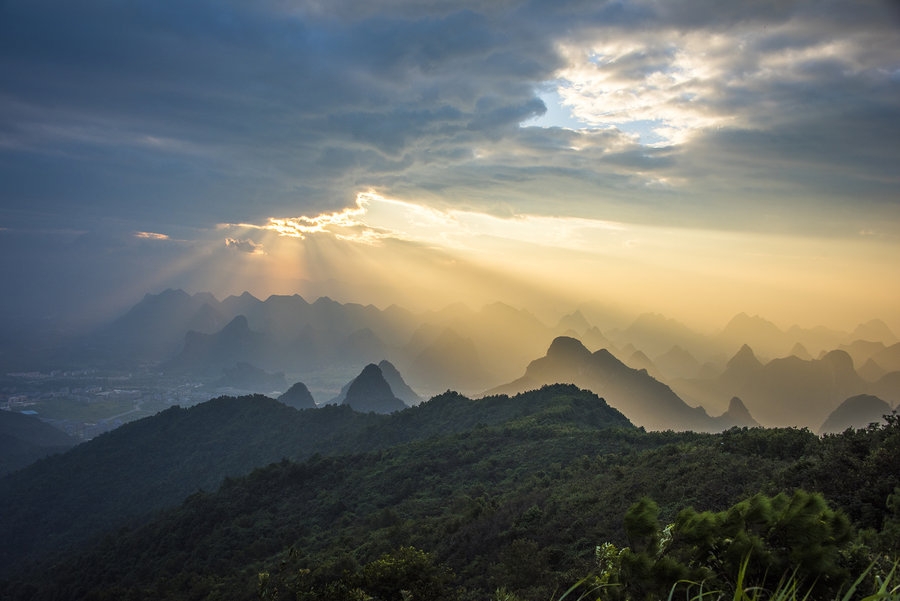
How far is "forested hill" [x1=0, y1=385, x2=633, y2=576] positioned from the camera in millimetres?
63406

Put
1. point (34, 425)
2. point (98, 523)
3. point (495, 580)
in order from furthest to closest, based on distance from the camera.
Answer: point (34, 425), point (98, 523), point (495, 580)

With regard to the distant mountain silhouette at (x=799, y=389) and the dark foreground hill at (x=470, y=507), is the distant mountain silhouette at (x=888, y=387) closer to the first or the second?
→ the distant mountain silhouette at (x=799, y=389)

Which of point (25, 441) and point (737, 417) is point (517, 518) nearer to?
point (25, 441)

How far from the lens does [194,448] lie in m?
83.4

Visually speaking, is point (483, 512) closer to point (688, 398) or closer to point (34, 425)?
point (34, 425)

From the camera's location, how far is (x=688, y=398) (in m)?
181

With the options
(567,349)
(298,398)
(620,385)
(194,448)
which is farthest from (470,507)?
(567,349)

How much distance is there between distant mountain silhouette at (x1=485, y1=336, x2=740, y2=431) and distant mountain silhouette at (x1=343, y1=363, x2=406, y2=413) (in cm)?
3793

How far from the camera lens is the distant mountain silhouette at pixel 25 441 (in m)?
99.6

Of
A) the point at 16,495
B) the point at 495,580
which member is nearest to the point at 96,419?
the point at 16,495

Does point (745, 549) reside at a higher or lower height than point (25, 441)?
higher

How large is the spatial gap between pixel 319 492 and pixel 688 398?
562 feet

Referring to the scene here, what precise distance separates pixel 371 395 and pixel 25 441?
82.8 m

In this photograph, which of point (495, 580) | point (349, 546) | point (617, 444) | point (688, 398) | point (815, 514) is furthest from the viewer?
point (688, 398)
